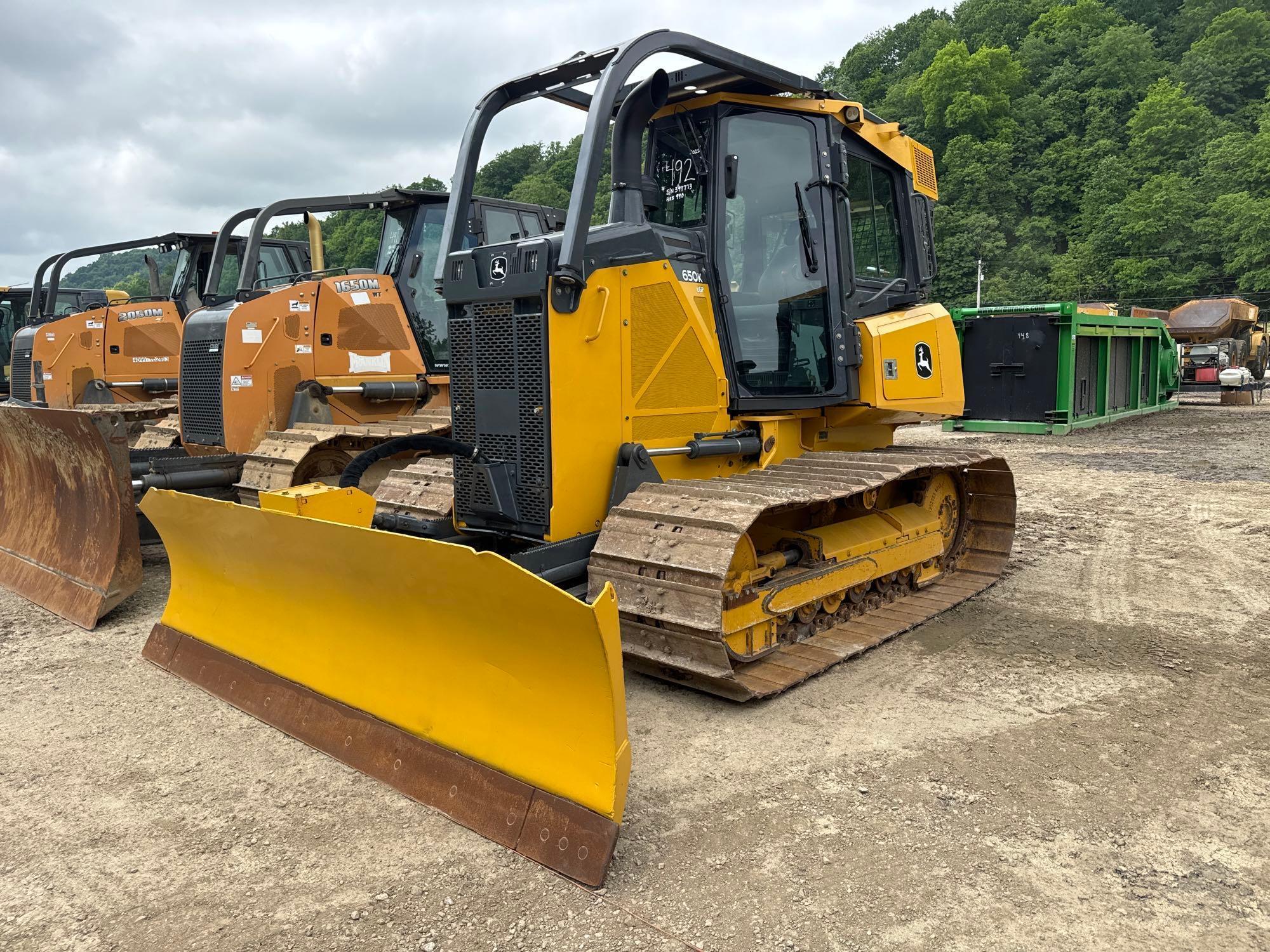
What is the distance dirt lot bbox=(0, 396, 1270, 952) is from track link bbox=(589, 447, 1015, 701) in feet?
0.56

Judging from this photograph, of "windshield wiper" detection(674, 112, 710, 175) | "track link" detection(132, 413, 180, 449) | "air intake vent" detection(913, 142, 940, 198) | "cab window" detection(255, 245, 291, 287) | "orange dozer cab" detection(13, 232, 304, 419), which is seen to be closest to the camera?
"windshield wiper" detection(674, 112, 710, 175)

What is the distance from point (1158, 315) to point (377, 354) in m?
23.4

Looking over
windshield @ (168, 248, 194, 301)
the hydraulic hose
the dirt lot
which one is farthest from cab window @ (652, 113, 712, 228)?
windshield @ (168, 248, 194, 301)

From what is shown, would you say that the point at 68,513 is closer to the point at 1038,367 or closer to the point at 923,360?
the point at 923,360

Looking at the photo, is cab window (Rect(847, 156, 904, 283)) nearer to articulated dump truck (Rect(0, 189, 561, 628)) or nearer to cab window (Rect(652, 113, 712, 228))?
A: cab window (Rect(652, 113, 712, 228))

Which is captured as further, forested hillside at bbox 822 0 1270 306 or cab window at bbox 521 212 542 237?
forested hillside at bbox 822 0 1270 306

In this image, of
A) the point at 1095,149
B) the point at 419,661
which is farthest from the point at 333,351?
the point at 1095,149

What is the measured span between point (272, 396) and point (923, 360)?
5.30m

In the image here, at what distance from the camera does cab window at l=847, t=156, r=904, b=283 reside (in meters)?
5.32

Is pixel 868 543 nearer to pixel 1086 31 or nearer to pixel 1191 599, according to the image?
pixel 1191 599

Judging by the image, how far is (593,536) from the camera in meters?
4.32

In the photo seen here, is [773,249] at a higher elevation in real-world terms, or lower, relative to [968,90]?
lower

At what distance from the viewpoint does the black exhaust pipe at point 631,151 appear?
417cm

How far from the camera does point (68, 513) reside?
19.5 feet
